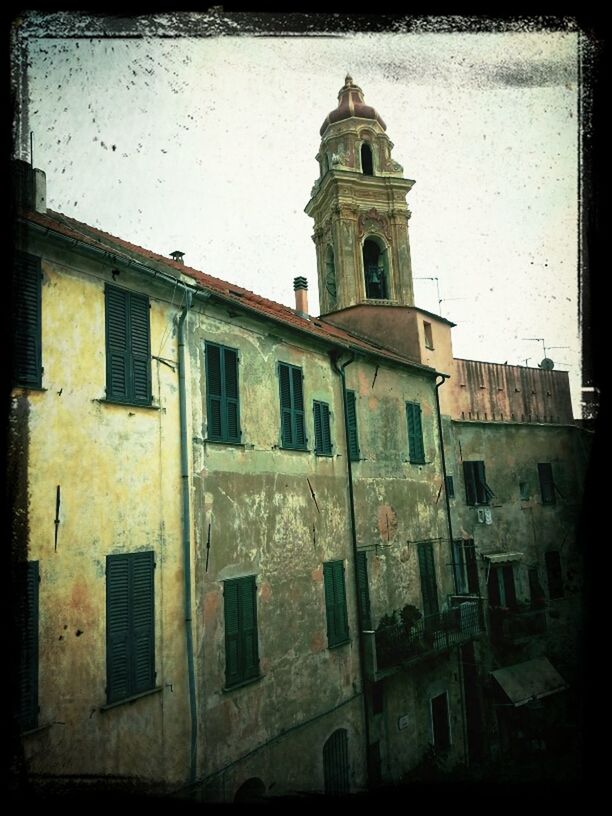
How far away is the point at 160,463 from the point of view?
28.9 ft

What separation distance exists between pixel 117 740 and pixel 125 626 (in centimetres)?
140

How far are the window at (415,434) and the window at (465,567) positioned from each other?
136 inches

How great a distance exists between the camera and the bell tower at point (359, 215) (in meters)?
22.8

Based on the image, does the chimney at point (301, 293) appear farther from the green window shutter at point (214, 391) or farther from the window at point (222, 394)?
the green window shutter at point (214, 391)

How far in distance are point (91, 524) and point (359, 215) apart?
1903 cm

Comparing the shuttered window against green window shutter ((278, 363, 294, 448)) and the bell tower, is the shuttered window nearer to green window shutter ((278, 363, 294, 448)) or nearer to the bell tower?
green window shutter ((278, 363, 294, 448))

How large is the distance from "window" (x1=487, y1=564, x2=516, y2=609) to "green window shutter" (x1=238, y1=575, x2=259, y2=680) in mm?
11854

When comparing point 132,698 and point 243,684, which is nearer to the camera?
point 132,698

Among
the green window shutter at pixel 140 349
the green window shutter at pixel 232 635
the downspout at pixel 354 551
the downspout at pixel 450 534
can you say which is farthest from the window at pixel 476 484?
the green window shutter at pixel 140 349

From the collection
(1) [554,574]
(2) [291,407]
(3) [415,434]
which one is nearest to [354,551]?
(2) [291,407]

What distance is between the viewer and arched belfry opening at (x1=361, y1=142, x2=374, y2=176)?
24.5m

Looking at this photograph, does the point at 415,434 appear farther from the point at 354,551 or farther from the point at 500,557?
the point at 500,557

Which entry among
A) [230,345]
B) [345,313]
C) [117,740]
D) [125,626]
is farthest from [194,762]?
[345,313]

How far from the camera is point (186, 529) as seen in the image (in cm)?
905
